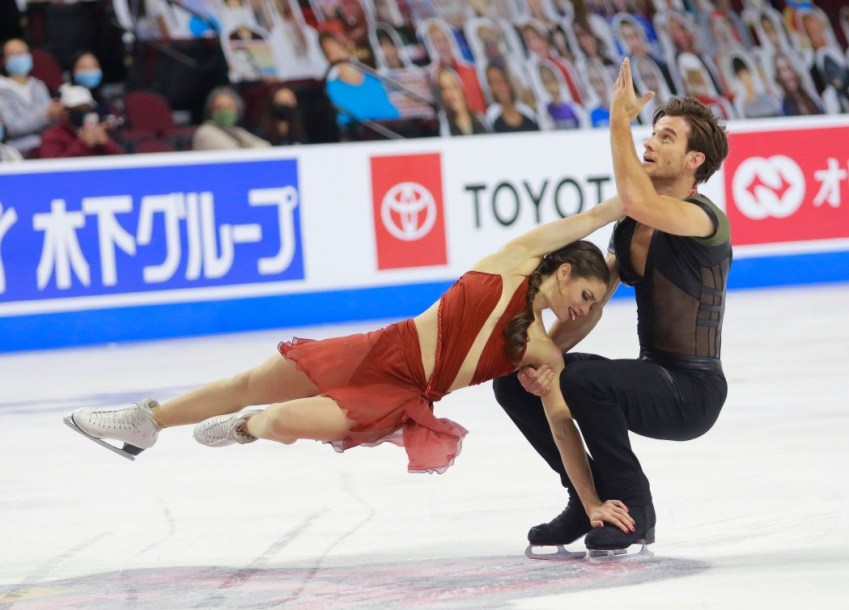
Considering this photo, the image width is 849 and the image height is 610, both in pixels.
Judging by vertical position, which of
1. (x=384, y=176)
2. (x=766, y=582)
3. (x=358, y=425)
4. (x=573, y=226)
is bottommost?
(x=766, y=582)

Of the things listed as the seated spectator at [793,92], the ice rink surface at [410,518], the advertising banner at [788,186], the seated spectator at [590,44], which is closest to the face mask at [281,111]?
the advertising banner at [788,186]

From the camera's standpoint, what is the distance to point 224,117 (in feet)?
31.6

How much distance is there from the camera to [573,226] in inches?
138

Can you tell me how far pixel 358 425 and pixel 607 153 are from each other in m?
6.45

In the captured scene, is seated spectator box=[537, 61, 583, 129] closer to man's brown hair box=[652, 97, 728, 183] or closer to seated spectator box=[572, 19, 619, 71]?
seated spectator box=[572, 19, 619, 71]

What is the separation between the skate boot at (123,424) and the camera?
150 inches

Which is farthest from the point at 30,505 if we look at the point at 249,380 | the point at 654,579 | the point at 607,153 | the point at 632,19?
the point at 632,19

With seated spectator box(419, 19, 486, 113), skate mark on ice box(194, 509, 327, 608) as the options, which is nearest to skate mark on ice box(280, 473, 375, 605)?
skate mark on ice box(194, 509, 327, 608)

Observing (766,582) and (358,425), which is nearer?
(766,582)

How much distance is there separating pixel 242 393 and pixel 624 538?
1.04 meters

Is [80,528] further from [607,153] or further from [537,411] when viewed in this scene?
[607,153]

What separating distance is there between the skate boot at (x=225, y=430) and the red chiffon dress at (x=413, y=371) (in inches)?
8.1

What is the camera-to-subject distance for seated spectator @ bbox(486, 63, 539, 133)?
10.8 meters

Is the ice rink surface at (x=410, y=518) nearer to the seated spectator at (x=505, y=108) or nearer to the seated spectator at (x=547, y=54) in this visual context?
the seated spectator at (x=505, y=108)
